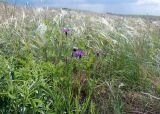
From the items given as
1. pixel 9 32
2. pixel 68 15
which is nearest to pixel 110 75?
pixel 9 32

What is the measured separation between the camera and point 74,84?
269 cm

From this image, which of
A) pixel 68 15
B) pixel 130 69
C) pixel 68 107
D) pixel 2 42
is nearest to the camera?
pixel 68 107

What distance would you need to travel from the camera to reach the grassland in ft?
7.52

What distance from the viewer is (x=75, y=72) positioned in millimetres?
2996

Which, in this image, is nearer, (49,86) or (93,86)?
(49,86)

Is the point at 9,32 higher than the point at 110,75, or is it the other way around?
the point at 9,32

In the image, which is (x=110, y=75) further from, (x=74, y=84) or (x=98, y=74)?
(x=74, y=84)

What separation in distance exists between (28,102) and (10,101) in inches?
4.4

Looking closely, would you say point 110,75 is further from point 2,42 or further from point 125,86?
point 2,42

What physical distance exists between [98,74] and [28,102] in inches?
36.4

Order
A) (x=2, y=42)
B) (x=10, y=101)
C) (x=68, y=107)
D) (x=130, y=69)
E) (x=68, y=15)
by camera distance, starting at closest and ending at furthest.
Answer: (x=10, y=101) < (x=68, y=107) < (x=130, y=69) < (x=2, y=42) < (x=68, y=15)

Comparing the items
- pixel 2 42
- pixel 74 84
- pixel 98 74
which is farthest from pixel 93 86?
pixel 2 42

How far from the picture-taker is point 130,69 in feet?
10.3

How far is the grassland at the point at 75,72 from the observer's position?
7.52 ft
